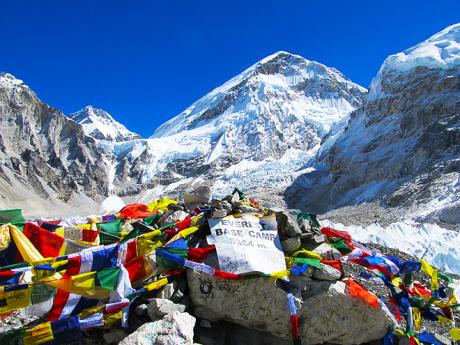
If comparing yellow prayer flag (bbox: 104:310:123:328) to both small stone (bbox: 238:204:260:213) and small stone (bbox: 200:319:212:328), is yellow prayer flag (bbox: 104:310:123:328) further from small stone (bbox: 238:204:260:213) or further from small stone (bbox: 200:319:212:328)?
small stone (bbox: 238:204:260:213)

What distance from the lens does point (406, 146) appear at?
3558 inches

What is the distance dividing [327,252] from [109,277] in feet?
14.3

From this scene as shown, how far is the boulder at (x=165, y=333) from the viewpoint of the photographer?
6551mm

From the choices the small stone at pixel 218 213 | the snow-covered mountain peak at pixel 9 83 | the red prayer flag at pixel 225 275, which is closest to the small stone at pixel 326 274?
the red prayer flag at pixel 225 275

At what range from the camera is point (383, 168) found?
87.2m

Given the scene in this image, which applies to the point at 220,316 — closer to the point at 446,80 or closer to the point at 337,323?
the point at 337,323

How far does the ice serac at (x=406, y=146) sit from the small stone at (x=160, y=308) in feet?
161

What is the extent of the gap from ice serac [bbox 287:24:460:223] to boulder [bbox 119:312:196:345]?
163 feet

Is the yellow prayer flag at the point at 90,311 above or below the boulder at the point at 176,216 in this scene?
below

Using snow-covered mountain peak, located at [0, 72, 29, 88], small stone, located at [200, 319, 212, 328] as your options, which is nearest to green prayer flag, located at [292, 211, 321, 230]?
small stone, located at [200, 319, 212, 328]

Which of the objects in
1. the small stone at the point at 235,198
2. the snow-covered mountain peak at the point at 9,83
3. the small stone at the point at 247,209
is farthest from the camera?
the snow-covered mountain peak at the point at 9,83

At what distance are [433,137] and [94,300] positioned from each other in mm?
84896

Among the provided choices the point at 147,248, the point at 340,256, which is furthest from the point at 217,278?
the point at 340,256

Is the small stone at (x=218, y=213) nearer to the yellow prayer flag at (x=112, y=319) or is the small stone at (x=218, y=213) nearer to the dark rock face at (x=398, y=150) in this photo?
the yellow prayer flag at (x=112, y=319)
